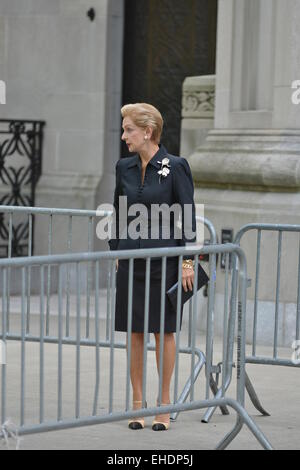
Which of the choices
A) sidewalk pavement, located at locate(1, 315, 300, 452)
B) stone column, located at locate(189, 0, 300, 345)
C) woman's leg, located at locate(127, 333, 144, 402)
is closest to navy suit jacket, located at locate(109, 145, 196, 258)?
woman's leg, located at locate(127, 333, 144, 402)

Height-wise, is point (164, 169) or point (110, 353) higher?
point (164, 169)

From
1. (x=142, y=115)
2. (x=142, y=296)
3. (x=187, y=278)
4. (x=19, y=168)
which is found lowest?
(x=142, y=296)

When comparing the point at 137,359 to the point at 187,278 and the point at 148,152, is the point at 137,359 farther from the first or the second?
the point at 148,152

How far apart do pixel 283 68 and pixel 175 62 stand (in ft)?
10.5

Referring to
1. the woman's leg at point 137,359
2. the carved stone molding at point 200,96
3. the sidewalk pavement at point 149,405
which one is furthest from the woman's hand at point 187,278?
the carved stone molding at point 200,96

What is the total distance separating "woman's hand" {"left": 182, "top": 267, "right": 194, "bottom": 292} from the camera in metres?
7.24

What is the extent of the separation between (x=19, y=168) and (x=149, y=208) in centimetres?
723

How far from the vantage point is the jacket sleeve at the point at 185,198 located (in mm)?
7426

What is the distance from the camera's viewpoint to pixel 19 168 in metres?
14.5

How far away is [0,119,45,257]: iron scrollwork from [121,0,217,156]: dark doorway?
1160 mm

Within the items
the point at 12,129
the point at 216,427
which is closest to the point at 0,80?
the point at 12,129

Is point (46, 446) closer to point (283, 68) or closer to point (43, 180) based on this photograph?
point (283, 68)

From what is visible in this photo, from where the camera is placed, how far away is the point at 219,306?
11375 millimetres

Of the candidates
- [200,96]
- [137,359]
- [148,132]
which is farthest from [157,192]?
[200,96]
